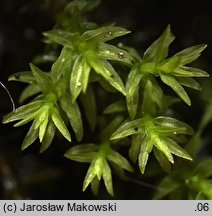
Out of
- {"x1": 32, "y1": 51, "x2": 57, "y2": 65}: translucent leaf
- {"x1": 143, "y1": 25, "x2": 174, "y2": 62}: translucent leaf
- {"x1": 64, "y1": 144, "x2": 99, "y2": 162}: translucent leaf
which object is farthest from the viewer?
{"x1": 32, "y1": 51, "x2": 57, "y2": 65}: translucent leaf

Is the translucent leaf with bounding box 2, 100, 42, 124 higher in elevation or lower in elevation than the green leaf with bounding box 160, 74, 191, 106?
lower

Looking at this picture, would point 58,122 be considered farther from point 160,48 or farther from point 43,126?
point 160,48

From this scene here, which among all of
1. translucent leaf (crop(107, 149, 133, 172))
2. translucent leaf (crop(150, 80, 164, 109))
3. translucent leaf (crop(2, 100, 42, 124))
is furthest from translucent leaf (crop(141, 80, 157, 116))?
translucent leaf (crop(2, 100, 42, 124))

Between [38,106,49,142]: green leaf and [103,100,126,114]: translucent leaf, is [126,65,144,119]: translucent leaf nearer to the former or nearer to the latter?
[103,100,126,114]: translucent leaf

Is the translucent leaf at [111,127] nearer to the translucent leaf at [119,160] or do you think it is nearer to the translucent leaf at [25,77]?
the translucent leaf at [119,160]

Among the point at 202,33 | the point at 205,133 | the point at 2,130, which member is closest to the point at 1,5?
the point at 2,130

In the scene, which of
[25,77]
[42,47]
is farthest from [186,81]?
[42,47]

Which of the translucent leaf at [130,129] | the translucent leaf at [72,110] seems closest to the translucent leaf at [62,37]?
the translucent leaf at [72,110]
